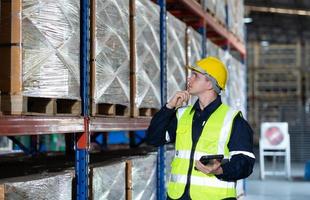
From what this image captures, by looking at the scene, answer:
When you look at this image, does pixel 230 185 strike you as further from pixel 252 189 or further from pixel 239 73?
pixel 252 189

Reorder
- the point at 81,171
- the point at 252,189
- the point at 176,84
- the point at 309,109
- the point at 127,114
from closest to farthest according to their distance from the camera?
the point at 81,171, the point at 127,114, the point at 176,84, the point at 252,189, the point at 309,109

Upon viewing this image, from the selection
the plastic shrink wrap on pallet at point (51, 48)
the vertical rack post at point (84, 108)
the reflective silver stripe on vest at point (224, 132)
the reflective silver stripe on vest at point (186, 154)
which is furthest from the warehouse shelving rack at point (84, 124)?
the reflective silver stripe on vest at point (224, 132)

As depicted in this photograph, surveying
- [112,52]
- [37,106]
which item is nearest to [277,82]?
[112,52]

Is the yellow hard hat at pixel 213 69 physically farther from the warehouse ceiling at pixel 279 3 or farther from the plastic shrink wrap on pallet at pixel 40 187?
the warehouse ceiling at pixel 279 3

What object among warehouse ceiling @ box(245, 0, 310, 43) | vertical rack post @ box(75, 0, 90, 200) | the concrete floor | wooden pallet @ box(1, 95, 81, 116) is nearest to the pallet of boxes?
warehouse ceiling @ box(245, 0, 310, 43)

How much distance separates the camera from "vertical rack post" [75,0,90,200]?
3949 mm

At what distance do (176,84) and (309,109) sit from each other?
54.3 feet

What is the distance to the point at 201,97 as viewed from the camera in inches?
138

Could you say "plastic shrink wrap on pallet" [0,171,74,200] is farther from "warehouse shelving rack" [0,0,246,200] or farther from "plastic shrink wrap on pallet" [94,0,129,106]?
"plastic shrink wrap on pallet" [94,0,129,106]

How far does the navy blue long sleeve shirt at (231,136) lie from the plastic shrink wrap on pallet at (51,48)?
0.67 metres

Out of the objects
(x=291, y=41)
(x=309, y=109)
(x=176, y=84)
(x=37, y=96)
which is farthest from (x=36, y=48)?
(x=291, y=41)

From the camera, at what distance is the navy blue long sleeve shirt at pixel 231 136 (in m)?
3.22

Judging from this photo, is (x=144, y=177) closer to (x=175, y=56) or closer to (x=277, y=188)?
(x=175, y=56)

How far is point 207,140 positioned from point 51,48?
118 centimetres
